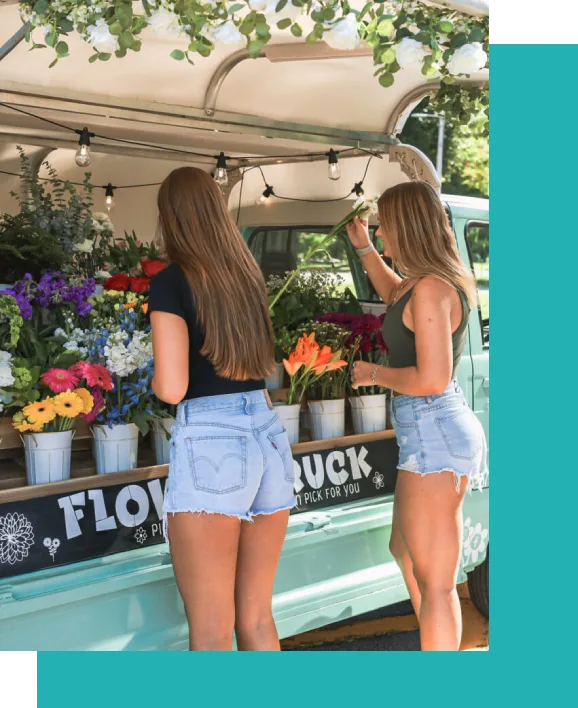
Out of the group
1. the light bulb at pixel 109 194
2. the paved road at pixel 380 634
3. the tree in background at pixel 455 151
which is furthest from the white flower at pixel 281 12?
the tree in background at pixel 455 151

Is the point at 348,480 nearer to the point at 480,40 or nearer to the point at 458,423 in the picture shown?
the point at 458,423

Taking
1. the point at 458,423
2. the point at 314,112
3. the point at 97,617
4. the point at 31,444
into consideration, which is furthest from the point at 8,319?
the point at 314,112

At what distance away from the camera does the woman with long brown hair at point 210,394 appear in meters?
2.46

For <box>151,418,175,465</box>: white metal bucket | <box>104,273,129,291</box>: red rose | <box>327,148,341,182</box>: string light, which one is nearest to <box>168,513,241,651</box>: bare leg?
<box>151,418,175,465</box>: white metal bucket

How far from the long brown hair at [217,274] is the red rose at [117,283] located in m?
0.85

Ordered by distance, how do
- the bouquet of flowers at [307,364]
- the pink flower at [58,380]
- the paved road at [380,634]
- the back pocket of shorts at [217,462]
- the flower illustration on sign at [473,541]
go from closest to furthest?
the back pocket of shorts at [217,462], the pink flower at [58,380], the bouquet of flowers at [307,364], the flower illustration on sign at [473,541], the paved road at [380,634]

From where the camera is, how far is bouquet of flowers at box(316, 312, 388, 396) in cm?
396

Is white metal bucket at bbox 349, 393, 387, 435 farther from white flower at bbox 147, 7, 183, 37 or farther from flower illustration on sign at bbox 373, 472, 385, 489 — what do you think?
white flower at bbox 147, 7, 183, 37

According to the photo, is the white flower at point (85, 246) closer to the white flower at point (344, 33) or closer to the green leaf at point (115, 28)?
the green leaf at point (115, 28)

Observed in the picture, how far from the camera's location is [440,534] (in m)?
3.06

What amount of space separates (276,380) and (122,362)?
96 cm

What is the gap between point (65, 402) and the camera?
2.91 meters

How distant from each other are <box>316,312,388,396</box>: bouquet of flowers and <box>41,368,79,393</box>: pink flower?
53.6 inches

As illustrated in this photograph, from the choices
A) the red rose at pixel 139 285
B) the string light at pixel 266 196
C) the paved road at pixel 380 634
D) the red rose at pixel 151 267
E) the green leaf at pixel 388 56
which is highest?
the string light at pixel 266 196
